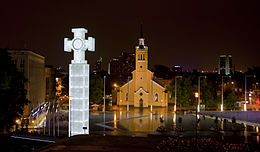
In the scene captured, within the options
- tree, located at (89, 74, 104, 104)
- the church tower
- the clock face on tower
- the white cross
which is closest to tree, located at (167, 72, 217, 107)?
the church tower

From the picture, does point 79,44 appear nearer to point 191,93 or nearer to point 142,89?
point 191,93

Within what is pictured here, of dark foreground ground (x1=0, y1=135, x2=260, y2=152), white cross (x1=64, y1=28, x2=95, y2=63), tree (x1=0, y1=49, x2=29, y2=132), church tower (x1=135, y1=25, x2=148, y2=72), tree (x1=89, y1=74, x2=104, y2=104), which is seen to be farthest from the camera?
church tower (x1=135, y1=25, x2=148, y2=72)

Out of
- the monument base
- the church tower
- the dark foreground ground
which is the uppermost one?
the church tower

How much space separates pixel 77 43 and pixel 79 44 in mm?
202

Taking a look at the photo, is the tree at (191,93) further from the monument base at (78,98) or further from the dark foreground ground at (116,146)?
the monument base at (78,98)

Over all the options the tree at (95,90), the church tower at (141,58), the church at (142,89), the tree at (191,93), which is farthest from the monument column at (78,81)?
the church tower at (141,58)

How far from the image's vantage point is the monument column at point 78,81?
23828 millimetres

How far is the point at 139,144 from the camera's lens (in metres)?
19.9

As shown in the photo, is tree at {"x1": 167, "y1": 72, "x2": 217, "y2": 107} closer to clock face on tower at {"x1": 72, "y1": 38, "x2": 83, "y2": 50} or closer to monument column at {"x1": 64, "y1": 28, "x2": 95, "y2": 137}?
monument column at {"x1": 64, "y1": 28, "x2": 95, "y2": 137}

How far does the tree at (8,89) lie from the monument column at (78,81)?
4318 millimetres

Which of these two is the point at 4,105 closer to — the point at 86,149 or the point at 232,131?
A: the point at 86,149

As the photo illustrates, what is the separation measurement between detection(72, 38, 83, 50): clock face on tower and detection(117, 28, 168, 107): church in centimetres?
4388

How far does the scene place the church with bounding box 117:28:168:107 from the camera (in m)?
66.8

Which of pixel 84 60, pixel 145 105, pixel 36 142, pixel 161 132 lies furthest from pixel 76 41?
pixel 145 105
